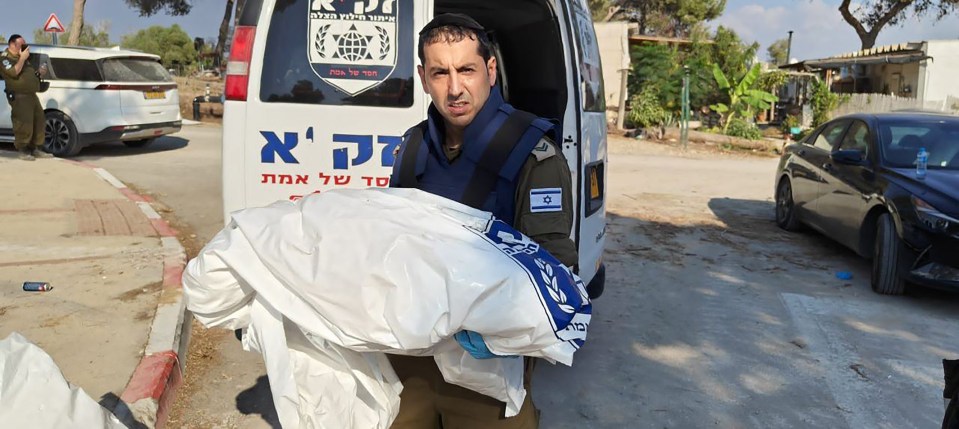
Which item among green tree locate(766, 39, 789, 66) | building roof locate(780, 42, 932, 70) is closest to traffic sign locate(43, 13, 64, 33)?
building roof locate(780, 42, 932, 70)

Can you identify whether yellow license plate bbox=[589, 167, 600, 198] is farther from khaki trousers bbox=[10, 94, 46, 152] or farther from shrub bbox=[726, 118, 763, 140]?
shrub bbox=[726, 118, 763, 140]

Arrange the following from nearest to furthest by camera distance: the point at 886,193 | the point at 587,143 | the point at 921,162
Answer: the point at 587,143 < the point at 886,193 < the point at 921,162

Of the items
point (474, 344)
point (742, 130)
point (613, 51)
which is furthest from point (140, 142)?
point (474, 344)

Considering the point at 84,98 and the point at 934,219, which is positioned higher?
the point at 84,98

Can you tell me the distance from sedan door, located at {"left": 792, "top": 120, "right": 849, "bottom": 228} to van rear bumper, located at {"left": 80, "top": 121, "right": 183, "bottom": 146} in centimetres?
1081

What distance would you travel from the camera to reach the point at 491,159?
6.81 feet

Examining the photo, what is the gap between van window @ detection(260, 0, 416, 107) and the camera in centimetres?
400

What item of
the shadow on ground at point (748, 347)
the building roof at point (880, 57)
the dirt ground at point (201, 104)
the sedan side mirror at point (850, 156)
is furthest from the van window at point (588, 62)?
the building roof at point (880, 57)

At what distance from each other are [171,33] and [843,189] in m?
50.7

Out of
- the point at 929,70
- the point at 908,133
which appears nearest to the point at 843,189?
the point at 908,133

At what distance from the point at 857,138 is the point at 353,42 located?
229 inches

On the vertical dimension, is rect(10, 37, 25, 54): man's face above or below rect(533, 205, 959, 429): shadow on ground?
above

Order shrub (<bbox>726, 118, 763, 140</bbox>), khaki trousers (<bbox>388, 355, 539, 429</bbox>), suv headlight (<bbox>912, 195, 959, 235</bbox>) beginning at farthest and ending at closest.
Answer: shrub (<bbox>726, 118, 763, 140</bbox>) < suv headlight (<bbox>912, 195, 959, 235</bbox>) < khaki trousers (<bbox>388, 355, 539, 429</bbox>)

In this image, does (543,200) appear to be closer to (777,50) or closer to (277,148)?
(277,148)
